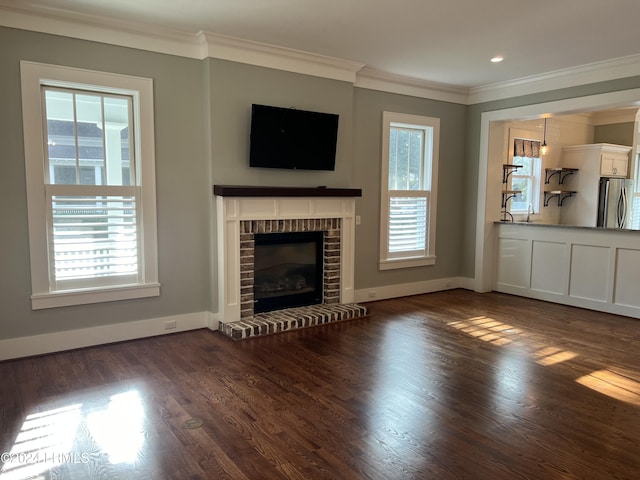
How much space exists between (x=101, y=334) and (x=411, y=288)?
3965mm

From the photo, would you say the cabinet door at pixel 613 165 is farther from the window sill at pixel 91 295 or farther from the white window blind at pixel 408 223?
the window sill at pixel 91 295

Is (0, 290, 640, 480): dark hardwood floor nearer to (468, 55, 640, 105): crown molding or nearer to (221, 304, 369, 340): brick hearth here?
(221, 304, 369, 340): brick hearth

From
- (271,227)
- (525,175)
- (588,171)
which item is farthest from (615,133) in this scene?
(271,227)

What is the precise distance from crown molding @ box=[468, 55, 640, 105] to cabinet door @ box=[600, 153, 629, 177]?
2.65m

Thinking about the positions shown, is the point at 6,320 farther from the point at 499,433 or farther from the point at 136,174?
the point at 499,433

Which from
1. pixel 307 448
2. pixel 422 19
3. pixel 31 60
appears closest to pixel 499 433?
pixel 307 448

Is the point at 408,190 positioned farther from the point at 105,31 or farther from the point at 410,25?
the point at 105,31

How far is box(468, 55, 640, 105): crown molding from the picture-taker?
4.93 meters

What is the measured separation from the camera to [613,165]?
777 cm

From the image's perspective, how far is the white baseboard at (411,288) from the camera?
5982 mm

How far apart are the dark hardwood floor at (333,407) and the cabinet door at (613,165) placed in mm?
3942

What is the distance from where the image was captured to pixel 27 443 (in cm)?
255

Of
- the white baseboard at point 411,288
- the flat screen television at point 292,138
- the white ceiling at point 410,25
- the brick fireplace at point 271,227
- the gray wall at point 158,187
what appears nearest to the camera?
the white ceiling at point 410,25

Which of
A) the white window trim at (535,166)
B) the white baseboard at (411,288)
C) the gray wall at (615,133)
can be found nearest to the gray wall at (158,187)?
the white baseboard at (411,288)
